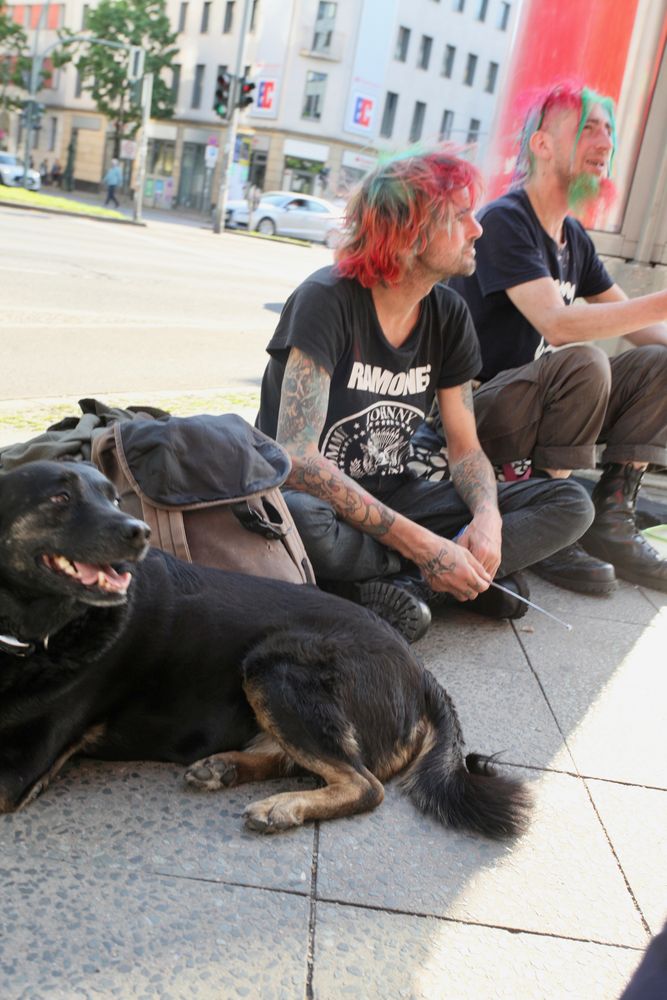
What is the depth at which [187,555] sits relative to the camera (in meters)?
3.08

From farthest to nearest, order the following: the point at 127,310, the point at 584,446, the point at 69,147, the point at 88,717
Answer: the point at 69,147 → the point at 127,310 → the point at 584,446 → the point at 88,717

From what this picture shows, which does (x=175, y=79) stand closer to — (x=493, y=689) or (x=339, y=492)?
Answer: (x=339, y=492)

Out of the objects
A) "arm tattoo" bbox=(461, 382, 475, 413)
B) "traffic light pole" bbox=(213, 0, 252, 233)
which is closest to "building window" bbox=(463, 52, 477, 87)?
"traffic light pole" bbox=(213, 0, 252, 233)

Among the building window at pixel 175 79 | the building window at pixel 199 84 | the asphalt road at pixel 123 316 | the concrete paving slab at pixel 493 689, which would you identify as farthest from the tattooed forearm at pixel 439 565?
the building window at pixel 175 79

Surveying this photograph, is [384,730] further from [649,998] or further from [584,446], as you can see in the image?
[584,446]

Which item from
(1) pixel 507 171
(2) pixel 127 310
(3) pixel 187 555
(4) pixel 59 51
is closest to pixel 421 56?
(4) pixel 59 51

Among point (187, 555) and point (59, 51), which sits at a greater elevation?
point (59, 51)

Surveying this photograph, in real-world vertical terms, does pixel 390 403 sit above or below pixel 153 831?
above

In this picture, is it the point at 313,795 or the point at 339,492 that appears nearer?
the point at 313,795

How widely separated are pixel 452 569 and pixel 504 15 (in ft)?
205

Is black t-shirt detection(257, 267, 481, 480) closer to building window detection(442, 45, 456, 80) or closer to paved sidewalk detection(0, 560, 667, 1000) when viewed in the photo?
paved sidewalk detection(0, 560, 667, 1000)

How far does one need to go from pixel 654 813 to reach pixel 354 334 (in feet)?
6.36

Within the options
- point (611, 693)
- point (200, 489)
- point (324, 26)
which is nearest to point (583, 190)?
point (611, 693)

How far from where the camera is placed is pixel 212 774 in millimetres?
2670
